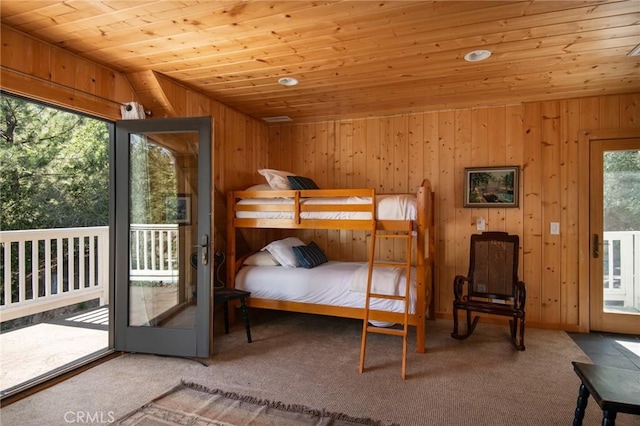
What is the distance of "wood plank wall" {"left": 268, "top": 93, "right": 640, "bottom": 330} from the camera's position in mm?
3660

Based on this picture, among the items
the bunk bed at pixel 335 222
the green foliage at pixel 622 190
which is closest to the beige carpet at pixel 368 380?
the bunk bed at pixel 335 222

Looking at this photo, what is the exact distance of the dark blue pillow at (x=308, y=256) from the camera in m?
3.72

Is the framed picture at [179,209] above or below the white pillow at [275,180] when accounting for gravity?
below

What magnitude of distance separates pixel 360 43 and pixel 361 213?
58.4 inches

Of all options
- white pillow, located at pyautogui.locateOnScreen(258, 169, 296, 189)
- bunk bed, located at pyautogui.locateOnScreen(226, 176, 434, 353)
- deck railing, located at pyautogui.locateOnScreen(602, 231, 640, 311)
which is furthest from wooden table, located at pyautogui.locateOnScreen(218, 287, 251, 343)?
deck railing, located at pyautogui.locateOnScreen(602, 231, 640, 311)

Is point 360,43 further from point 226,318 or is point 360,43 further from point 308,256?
point 226,318

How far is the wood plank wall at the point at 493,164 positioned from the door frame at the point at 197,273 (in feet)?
6.72

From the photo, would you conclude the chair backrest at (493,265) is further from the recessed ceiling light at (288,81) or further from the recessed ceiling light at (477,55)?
the recessed ceiling light at (288,81)

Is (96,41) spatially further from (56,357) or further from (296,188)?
(56,357)

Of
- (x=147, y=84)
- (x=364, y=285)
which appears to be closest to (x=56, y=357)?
(x=147, y=84)

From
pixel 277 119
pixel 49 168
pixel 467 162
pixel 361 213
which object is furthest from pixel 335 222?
pixel 49 168

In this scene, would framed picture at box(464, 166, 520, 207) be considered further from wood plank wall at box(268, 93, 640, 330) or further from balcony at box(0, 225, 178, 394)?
balcony at box(0, 225, 178, 394)

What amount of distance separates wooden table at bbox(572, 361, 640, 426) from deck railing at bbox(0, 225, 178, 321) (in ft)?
9.81

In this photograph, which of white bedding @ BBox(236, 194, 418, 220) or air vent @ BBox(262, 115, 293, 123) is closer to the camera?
white bedding @ BBox(236, 194, 418, 220)
